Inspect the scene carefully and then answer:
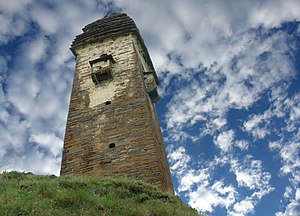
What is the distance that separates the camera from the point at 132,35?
1514 centimetres

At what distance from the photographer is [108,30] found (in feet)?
50.6

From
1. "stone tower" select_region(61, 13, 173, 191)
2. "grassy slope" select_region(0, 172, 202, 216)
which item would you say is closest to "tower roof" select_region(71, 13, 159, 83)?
"stone tower" select_region(61, 13, 173, 191)

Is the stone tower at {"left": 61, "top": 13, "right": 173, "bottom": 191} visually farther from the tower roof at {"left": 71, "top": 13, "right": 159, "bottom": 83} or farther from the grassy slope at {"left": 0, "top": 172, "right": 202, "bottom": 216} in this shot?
the grassy slope at {"left": 0, "top": 172, "right": 202, "bottom": 216}

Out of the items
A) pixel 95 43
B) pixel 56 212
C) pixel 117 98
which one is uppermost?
pixel 95 43

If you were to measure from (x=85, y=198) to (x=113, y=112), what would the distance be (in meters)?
5.89

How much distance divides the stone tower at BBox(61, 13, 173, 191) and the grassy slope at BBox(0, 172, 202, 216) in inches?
76.7

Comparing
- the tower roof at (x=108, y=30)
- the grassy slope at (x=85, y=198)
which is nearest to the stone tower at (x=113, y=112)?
the tower roof at (x=108, y=30)

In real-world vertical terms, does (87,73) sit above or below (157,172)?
above

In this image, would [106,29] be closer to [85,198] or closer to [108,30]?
[108,30]

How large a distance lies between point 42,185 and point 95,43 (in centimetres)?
912

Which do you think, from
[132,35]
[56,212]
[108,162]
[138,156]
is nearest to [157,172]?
[138,156]

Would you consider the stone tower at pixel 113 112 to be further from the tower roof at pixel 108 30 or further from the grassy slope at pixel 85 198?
the grassy slope at pixel 85 198

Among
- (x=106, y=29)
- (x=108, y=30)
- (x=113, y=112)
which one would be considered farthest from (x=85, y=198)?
(x=106, y=29)

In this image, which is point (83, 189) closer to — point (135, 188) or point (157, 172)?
point (135, 188)
